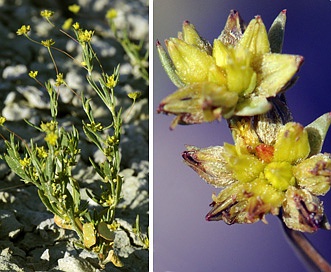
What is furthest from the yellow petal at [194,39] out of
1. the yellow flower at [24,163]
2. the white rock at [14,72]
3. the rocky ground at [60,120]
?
the white rock at [14,72]

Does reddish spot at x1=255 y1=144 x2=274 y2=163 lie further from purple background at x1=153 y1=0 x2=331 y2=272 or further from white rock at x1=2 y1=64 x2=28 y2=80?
white rock at x1=2 y1=64 x2=28 y2=80

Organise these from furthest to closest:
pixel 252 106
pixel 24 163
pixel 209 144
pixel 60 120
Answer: pixel 60 120, pixel 24 163, pixel 209 144, pixel 252 106

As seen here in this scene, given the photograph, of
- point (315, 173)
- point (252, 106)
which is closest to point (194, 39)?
point (252, 106)

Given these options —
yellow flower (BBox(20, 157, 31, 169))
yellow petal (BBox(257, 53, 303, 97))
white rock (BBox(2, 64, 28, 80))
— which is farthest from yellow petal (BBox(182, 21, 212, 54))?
white rock (BBox(2, 64, 28, 80))

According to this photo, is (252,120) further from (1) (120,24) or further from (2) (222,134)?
(1) (120,24)

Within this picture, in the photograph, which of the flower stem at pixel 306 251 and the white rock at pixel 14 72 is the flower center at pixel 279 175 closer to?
the flower stem at pixel 306 251

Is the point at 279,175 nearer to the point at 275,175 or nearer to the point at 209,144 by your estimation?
the point at 275,175
